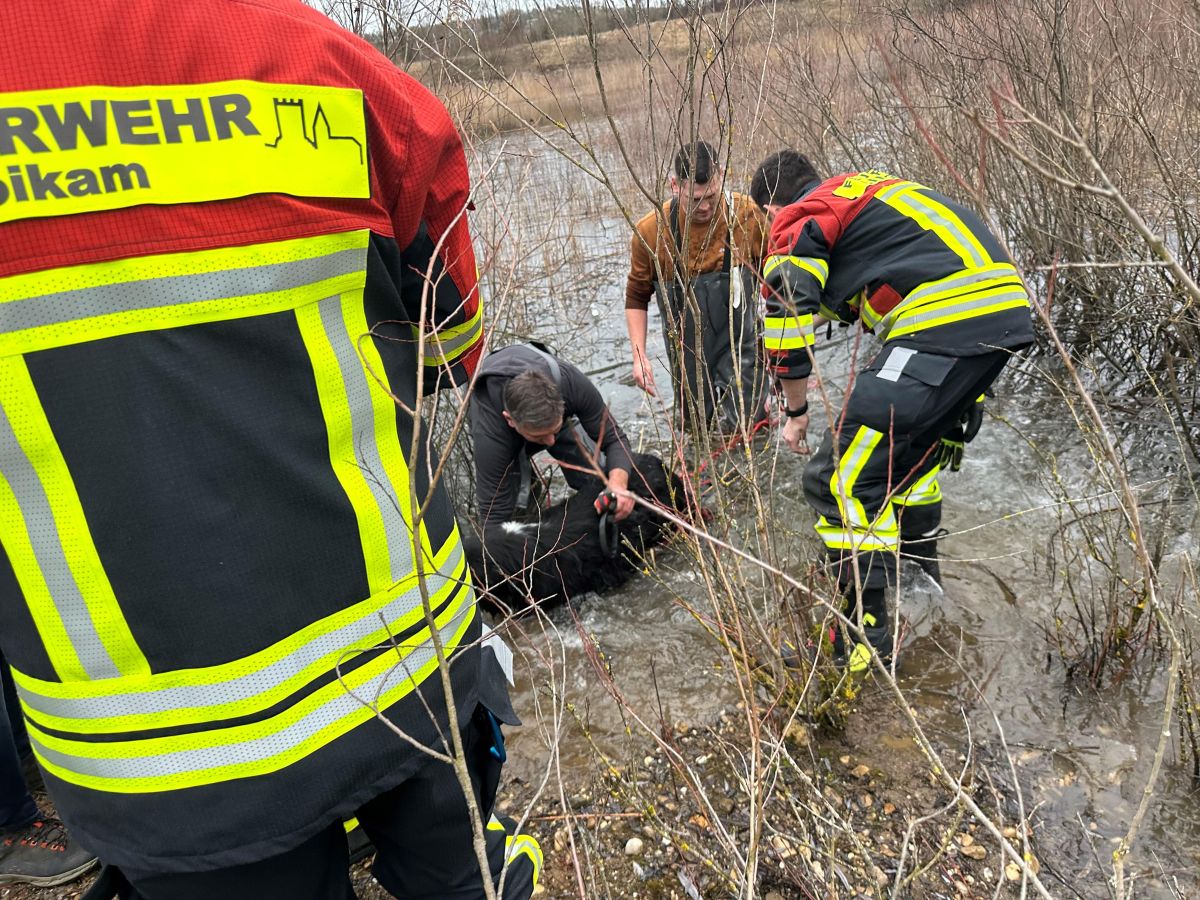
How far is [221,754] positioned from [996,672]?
2553 mm

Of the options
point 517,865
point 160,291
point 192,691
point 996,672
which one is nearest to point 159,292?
point 160,291

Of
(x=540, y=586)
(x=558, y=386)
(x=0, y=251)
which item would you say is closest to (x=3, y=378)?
(x=0, y=251)

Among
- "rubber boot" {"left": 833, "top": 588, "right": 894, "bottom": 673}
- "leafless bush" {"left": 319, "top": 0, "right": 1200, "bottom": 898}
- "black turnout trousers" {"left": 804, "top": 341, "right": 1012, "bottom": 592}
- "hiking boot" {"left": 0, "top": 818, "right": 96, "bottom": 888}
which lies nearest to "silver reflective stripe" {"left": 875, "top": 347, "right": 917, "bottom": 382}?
"black turnout trousers" {"left": 804, "top": 341, "right": 1012, "bottom": 592}

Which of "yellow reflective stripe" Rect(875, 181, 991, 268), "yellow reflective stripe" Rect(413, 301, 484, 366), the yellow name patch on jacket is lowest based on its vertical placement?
"yellow reflective stripe" Rect(875, 181, 991, 268)

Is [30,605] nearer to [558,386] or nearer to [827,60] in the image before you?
[558,386]

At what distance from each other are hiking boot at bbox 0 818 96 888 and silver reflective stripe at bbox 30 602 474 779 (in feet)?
4.64

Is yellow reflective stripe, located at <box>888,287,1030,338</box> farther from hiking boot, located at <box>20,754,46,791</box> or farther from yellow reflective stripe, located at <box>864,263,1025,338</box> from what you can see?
hiking boot, located at <box>20,754,46,791</box>

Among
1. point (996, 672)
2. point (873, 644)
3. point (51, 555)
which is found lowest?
point (996, 672)

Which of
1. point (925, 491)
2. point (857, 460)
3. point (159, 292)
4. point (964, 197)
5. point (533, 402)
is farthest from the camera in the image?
point (964, 197)

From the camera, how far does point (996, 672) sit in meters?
2.62

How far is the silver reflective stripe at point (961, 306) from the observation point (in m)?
2.36

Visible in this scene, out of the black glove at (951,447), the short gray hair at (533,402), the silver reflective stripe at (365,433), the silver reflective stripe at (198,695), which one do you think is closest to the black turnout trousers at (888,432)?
the black glove at (951,447)

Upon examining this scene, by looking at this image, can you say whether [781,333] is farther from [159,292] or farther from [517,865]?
[159,292]

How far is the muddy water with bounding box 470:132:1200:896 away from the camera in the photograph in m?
2.01
